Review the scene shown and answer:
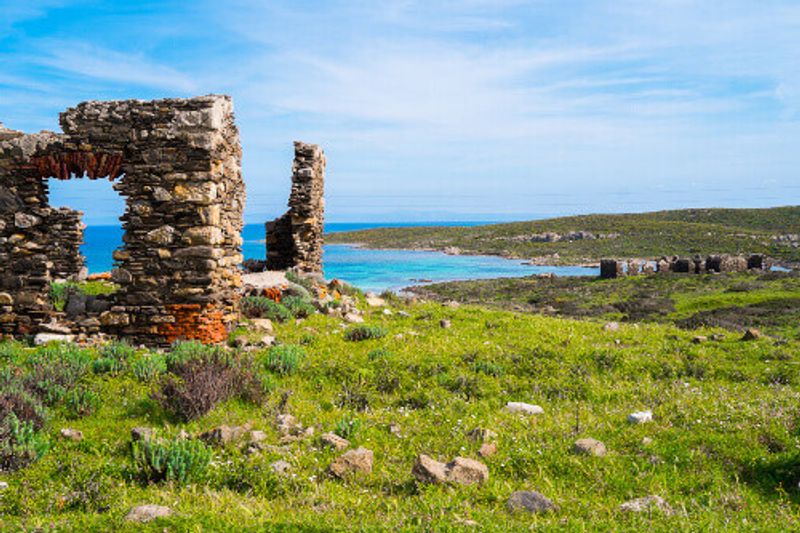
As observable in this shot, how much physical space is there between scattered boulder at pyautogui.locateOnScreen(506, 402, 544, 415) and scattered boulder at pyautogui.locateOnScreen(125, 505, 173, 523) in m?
4.81

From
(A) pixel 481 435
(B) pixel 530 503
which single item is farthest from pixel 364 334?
(B) pixel 530 503

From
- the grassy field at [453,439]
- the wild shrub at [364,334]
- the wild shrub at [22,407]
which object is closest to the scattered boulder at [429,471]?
the grassy field at [453,439]

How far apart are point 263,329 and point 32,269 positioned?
17.0 ft

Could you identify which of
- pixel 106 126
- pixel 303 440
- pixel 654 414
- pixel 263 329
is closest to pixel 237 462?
pixel 303 440

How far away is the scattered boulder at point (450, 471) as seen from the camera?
566cm

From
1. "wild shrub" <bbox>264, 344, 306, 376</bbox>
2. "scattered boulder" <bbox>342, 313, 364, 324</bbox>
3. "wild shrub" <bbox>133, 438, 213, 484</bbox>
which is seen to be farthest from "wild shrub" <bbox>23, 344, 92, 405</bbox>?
"scattered boulder" <bbox>342, 313, 364, 324</bbox>

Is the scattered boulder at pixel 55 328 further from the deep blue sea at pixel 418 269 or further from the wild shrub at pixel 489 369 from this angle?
the deep blue sea at pixel 418 269

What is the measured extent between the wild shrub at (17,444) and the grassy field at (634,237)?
236ft

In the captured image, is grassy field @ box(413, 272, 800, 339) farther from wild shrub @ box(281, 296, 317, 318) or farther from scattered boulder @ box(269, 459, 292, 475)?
scattered boulder @ box(269, 459, 292, 475)

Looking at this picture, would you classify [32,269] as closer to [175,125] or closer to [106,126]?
[106,126]

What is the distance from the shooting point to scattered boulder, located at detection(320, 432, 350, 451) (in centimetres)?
661

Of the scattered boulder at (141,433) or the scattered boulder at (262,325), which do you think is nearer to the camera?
the scattered boulder at (141,433)

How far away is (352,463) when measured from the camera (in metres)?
6.05

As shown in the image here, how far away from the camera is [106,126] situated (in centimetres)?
1195
